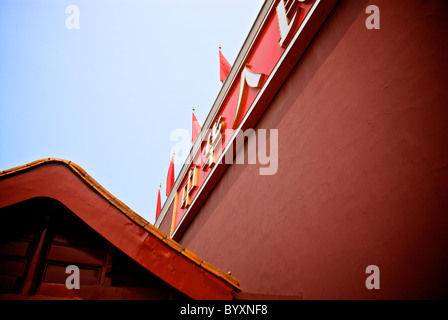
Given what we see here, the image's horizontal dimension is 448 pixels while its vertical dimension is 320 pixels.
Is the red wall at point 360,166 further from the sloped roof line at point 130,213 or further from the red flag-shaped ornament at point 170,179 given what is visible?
the red flag-shaped ornament at point 170,179

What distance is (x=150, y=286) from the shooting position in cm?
282

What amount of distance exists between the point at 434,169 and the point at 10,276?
3469mm

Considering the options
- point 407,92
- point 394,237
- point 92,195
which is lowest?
point 394,237

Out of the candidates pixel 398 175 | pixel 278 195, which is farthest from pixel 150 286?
pixel 398 175

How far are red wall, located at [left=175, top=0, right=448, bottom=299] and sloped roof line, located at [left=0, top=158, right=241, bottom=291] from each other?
43.5 inches

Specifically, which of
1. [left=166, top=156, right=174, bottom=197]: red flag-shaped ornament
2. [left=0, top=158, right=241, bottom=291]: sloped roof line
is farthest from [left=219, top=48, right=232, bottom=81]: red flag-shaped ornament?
[left=0, top=158, right=241, bottom=291]: sloped roof line

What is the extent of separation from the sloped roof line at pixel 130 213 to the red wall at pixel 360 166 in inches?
43.5

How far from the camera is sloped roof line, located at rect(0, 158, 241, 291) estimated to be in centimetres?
258

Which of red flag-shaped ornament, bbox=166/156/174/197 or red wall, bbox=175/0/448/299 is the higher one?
red flag-shaped ornament, bbox=166/156/174/197

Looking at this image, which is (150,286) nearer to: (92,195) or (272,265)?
(92,195)

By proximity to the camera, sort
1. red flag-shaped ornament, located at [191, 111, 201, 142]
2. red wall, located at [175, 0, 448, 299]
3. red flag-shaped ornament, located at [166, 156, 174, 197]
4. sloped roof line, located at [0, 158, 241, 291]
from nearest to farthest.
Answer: red wall, located at [175, 0, 448, 299] → sloped roof line, located at [0, 158, 241, 291] → red flag-shaped ornament, located at [191, 111, 201, 142] → red flag-shaped ornament, located at [166, 156, 174, 197]

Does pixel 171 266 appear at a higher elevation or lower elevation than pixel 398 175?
lower

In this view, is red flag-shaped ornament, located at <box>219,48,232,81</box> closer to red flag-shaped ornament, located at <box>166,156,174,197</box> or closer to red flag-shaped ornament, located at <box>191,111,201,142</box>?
red flag-shaped ornament, located at <box>191,111,201,142</box>

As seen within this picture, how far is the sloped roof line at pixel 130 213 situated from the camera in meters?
2.58
